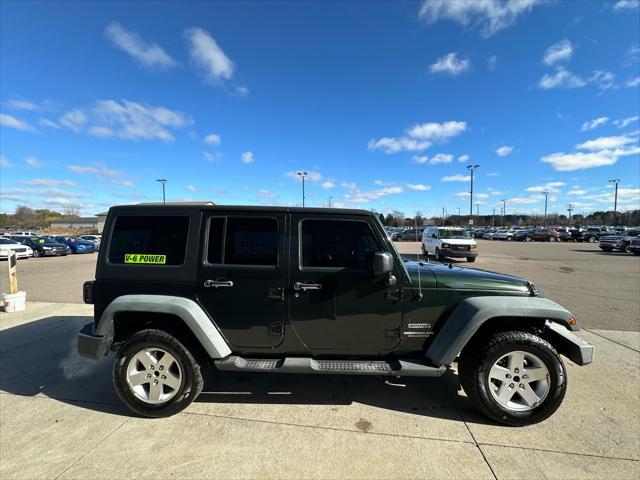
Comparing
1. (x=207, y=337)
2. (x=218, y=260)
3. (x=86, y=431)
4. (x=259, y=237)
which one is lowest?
(x=86, y=431)

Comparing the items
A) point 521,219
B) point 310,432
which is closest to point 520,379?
point 310,432

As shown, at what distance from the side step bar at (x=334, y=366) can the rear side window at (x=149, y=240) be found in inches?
43.5

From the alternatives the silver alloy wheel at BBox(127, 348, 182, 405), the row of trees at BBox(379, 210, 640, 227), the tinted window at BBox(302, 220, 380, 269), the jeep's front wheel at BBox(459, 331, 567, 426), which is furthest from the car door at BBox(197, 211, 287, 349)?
the row of trees at BBox(379, 210, 640, 227)

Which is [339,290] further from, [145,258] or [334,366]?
[145,258]

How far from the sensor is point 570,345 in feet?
9.59

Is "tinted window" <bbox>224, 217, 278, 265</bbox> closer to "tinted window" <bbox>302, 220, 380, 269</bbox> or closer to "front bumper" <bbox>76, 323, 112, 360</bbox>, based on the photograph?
"tinted window" <bbox>302, 220, 380, 269</bbox>

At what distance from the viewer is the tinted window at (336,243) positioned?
3.01m

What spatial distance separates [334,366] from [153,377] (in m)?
1.69

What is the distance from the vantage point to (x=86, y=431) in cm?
272

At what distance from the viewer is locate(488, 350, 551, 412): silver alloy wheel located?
2828 mm

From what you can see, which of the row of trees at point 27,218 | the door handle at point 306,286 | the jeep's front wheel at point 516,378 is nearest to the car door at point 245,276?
the door handle at point 306,286

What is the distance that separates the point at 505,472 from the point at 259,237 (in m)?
2.65

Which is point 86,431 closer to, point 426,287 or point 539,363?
point 426,287

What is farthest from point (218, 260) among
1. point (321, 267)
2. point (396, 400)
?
point (396, 400)
